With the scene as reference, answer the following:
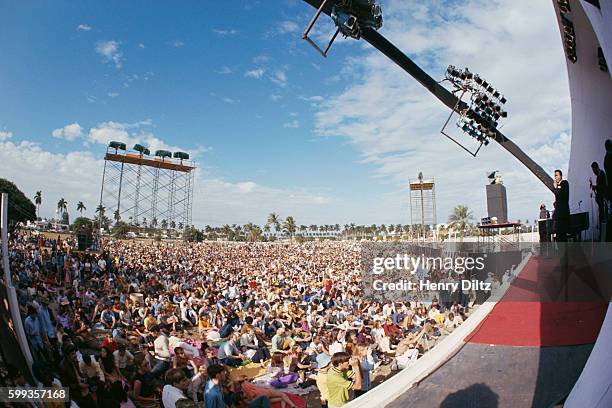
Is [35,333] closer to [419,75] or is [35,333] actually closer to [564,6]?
[419,75]

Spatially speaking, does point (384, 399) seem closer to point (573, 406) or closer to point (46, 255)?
point (573, 406)

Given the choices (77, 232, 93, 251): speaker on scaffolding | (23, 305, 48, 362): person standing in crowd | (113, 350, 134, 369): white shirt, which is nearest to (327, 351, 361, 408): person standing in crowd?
(23, 305, 48, 362): person standing in crowd

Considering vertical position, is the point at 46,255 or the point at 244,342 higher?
the point at 46,255

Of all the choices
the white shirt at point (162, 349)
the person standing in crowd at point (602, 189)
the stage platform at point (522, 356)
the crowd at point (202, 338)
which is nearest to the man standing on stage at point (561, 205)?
the person standing in crowd at point (602, 189)

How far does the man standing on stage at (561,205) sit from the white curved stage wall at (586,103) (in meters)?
2.71

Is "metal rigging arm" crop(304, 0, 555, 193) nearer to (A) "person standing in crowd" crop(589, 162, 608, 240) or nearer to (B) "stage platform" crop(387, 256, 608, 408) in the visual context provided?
(A) "person standing in crowd" crop(589, 162, 608, 240)

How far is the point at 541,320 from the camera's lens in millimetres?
6324

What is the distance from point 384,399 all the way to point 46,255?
52.1 feet

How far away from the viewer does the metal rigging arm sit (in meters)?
6.84

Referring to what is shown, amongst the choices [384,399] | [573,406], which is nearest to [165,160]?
[384,399]

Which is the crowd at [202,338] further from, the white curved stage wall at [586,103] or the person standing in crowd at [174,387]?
the white curved stage wall at [586,103]

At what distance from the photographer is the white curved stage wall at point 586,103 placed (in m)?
7.97

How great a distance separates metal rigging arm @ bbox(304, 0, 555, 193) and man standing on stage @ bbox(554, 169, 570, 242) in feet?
14.9

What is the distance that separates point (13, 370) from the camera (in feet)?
11.6
